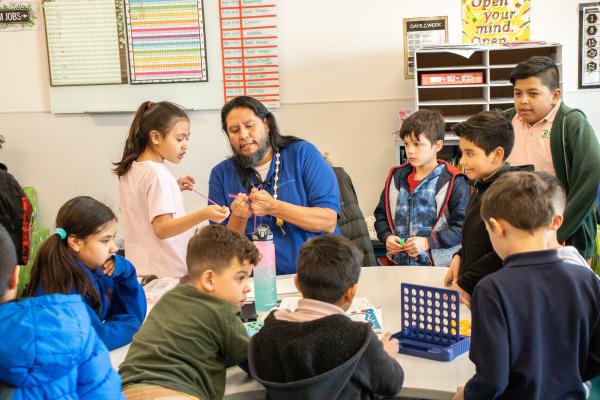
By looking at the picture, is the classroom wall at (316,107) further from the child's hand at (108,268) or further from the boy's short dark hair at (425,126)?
the child's hand at (108,268)

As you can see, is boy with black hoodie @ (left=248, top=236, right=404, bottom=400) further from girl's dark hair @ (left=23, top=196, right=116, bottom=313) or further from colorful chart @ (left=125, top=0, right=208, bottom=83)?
colorful chart @ (left=125, top=0, right=208, bottom=83)

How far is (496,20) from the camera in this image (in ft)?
13.5

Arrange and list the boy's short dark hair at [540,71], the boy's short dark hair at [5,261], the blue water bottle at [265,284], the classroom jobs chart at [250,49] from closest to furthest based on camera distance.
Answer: the boy's short dark hair at [5,261] < the blue water bottle at [265,284] < the boy's short dark hair at [540,71] < the classroom jobs chart at [250,49]

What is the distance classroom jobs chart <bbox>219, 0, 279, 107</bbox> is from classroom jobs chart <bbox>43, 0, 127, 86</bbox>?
733mm

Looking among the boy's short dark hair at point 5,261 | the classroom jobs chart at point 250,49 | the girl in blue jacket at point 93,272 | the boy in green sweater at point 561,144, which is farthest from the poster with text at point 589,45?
the boy's short dark hair at point 5,261

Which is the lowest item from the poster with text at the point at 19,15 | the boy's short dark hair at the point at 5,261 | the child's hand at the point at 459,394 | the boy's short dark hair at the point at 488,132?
the child's hand at the point at 459,394

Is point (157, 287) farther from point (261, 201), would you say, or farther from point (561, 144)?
point (561, 144)

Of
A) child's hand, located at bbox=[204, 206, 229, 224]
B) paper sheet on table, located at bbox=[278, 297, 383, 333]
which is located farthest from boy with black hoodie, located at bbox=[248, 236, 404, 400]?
child's hand, located at bbox=[204, 206, 229, 224]

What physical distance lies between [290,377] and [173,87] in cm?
336

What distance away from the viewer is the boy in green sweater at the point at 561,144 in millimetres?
2617

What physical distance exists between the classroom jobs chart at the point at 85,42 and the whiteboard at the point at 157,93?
70 millimetres

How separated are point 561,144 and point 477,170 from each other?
2.62ft

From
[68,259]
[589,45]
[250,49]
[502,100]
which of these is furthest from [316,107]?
[68,259]

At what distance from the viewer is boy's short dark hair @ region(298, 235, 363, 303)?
1.49 meters
